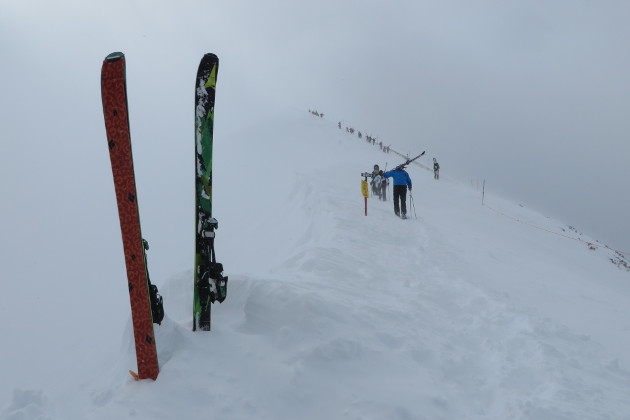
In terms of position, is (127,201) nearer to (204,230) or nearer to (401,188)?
(204,230)

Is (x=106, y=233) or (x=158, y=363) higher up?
(x=158, y=363)

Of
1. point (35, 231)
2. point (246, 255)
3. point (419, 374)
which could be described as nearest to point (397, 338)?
point (419, 374)

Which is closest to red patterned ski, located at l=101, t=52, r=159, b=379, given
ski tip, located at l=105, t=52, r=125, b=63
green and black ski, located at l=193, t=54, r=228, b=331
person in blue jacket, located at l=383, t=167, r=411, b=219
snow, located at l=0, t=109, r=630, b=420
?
ski tip, located at l=105, t=52, r=125, b=63

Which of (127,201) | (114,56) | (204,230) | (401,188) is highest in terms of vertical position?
(114,56)

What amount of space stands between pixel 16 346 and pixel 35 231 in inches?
250

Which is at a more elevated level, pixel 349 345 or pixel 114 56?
pixel 114 56

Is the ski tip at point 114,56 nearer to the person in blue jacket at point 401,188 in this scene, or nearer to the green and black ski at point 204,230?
the green and black ski at point 204,230

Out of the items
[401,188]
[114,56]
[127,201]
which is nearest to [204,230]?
[127,201]

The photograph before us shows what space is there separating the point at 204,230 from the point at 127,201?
0.72 meters

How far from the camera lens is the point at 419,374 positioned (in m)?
3.54

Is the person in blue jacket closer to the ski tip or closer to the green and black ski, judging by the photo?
the green and black ski

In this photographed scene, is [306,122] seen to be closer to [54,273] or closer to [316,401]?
[54,273]

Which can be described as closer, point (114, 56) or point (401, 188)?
point (114, 56)

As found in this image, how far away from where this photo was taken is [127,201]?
3.06 meters
